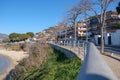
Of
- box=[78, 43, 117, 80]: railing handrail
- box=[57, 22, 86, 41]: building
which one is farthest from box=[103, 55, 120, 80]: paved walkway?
box=[57, 22, 86, 41]: building

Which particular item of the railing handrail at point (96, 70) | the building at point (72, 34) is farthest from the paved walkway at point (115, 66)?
the building at point (72, 34)

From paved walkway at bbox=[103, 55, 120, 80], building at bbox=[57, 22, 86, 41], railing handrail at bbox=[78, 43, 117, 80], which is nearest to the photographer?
railing handrail at bbox=[78, 43, 117, 80]

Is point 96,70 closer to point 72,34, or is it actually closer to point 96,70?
point 96,70

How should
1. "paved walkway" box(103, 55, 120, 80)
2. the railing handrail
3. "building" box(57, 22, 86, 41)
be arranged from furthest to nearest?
"building" box(57, 22, 86, 41), "paved walkway" box(103, 55, 120, 80), the railing handrail

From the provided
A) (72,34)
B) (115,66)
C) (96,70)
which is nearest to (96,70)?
(96,70)

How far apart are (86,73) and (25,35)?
556 ft

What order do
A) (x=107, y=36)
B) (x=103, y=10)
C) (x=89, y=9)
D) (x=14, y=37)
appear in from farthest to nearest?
(x=14, y=37)
(x=107, y=36)
(x=89, y=9)
(x=103, y=10)

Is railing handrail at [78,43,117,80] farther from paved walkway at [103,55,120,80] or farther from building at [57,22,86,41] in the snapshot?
building at [57,22,86,41]

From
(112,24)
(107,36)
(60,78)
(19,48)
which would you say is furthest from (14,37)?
(60,78)

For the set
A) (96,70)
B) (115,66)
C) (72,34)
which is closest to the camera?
(96,70)

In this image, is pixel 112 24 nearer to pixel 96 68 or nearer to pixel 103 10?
pixel 103 10

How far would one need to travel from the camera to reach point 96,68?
1.71 metres

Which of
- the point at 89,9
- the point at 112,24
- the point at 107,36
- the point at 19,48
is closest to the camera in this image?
the point at 89,9

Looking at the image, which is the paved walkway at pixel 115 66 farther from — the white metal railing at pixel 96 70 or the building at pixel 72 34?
the building at pixel 72 34
